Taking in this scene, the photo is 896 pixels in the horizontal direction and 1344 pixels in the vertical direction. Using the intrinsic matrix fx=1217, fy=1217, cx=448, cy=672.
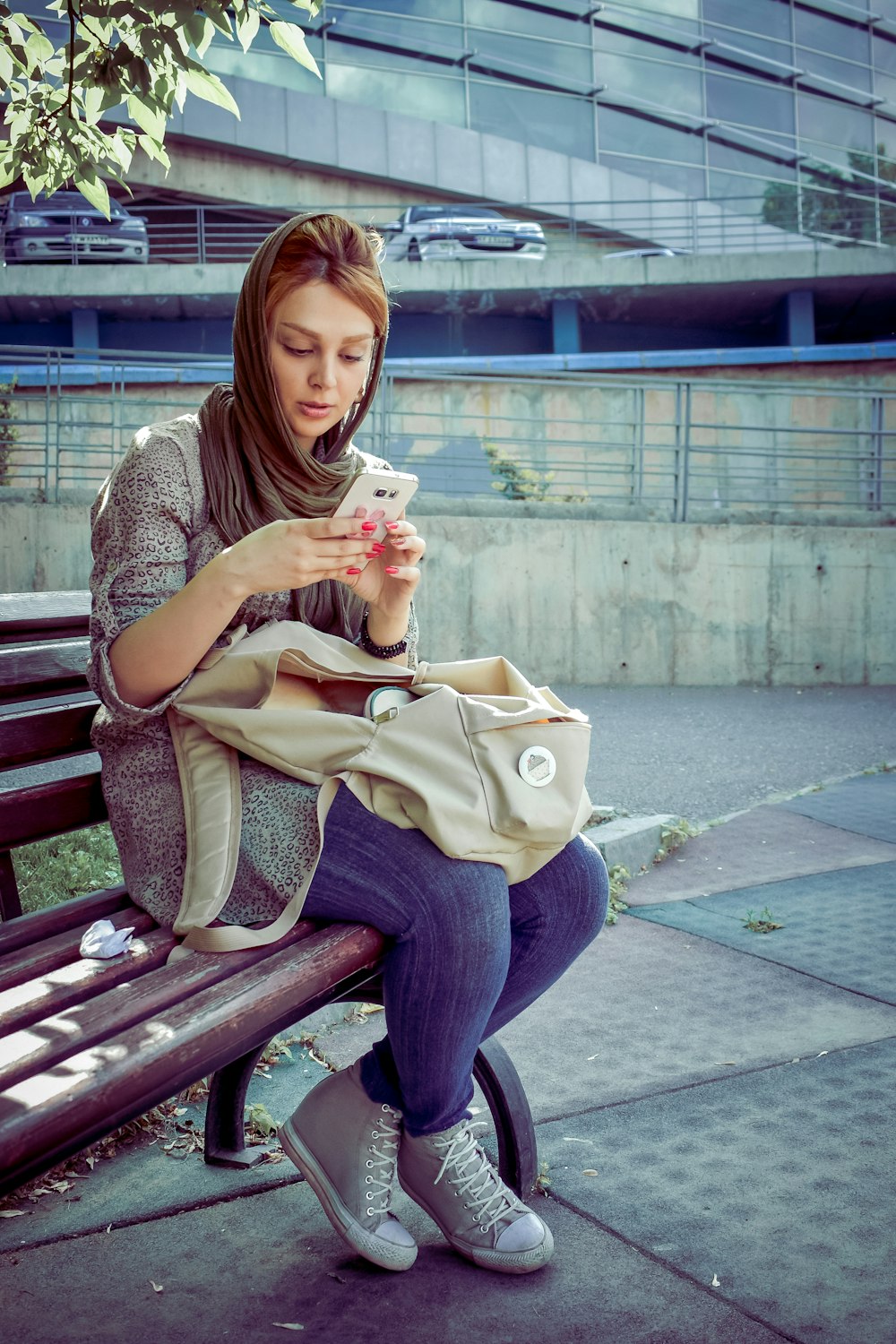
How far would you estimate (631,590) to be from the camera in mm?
11156

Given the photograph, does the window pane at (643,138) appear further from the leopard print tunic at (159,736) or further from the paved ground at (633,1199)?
the leopard print tunic at (159,736)

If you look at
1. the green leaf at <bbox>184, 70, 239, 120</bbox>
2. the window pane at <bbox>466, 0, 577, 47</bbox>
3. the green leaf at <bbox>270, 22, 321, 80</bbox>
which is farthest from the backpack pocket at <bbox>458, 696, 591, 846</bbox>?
the window pane at <bbox>466, 0, 577, 47</bbox>

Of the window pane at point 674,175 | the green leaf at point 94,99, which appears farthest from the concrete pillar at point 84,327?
the green leaf at point 94,99

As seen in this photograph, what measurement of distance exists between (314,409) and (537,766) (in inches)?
33.5

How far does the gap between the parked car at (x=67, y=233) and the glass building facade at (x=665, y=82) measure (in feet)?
16.3

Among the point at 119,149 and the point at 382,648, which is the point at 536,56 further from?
the point at 382,648

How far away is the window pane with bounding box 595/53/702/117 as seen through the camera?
28297 millimetres

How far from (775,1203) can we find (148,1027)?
4.44ft

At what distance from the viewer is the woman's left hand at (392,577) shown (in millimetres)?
2225

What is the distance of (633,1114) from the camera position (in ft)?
8.79

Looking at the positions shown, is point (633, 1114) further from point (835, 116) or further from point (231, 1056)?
point (835, 116)

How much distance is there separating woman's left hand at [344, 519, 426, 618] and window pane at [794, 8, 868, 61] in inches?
1303

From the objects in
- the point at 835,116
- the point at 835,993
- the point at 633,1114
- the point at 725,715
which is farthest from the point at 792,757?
the point at 835,116

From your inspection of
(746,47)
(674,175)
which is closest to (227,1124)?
(674,175)
